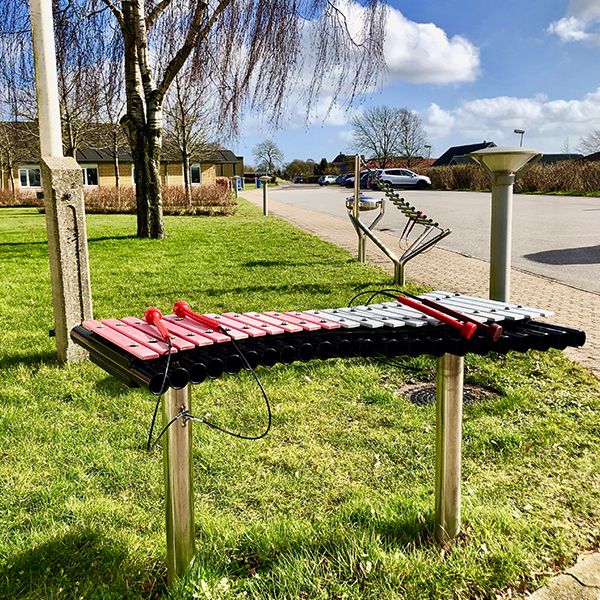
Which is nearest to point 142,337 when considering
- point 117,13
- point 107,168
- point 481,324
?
point 481,324

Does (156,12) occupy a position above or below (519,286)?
above

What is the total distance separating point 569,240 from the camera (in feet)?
45.1

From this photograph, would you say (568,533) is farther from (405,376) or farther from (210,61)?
(210,61)

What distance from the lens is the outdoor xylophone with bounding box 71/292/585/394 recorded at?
1993 millimetres

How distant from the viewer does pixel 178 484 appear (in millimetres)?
2168

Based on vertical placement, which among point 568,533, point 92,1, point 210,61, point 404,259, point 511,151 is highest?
point 92,1

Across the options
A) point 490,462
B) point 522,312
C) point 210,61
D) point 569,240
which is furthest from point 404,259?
point 569,240

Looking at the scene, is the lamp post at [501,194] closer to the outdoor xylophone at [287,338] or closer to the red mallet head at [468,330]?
the outdoor xylophone at [287,338]

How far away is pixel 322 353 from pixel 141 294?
5.92 meters

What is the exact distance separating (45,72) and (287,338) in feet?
11.0

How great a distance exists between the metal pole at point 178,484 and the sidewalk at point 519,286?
3766mm

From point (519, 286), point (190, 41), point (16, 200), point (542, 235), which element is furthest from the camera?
point (16, 200)

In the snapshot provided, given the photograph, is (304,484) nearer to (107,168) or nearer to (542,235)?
(542,235)

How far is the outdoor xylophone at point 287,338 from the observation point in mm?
1993
